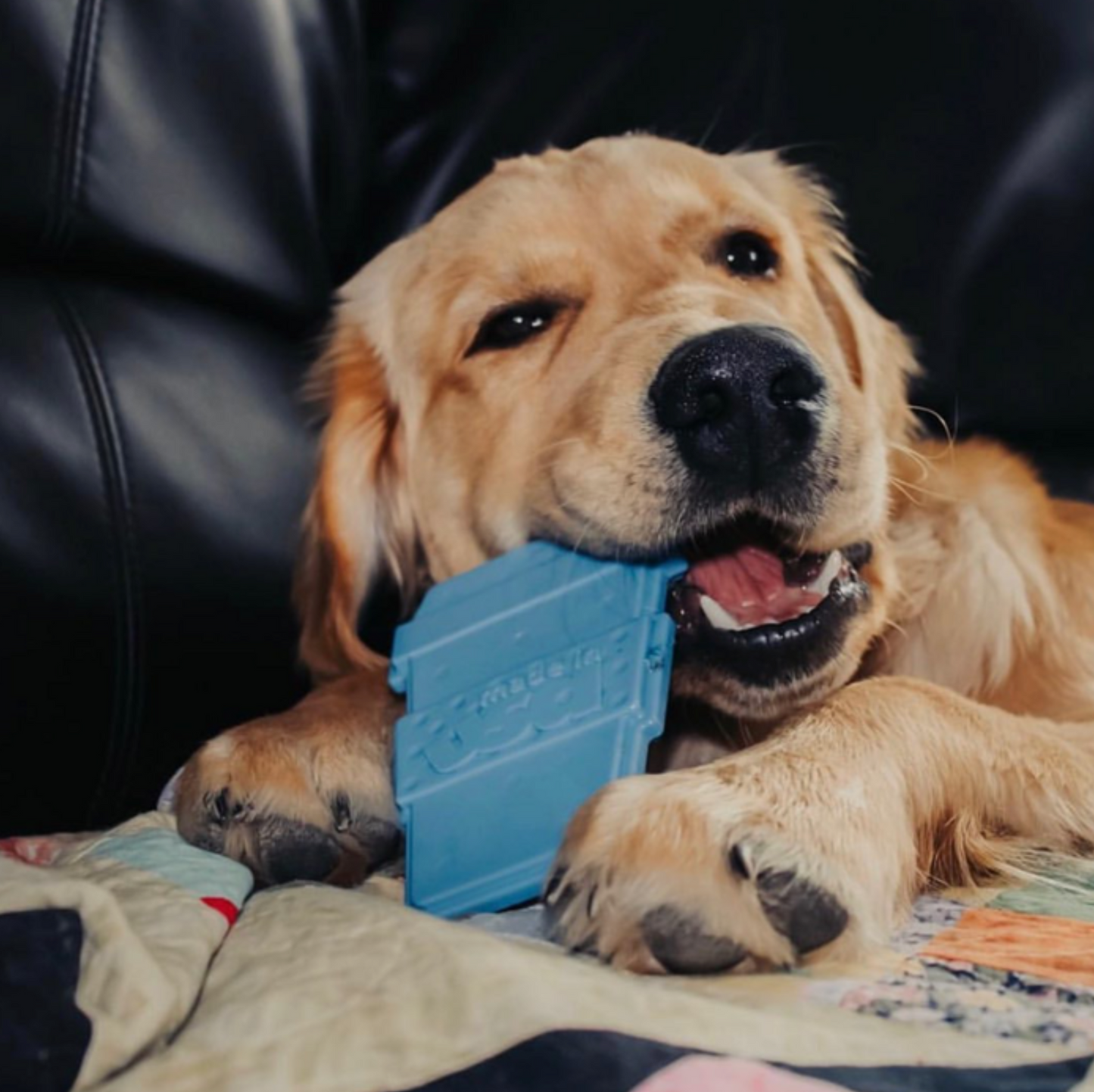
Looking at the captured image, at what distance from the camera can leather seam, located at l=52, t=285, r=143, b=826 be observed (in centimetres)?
173

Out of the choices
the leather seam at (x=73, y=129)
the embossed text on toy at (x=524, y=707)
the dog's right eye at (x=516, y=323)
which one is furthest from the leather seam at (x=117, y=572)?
the embossed text on toy at (x=524, y=707)

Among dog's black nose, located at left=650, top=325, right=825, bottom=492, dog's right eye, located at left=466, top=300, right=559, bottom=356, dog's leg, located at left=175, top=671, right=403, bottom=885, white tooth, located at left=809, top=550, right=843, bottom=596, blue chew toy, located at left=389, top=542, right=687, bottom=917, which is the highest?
dog's black nose, located at left=650, top=325, right=825, bottom=492

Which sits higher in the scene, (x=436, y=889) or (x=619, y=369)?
(x=619, y=369)

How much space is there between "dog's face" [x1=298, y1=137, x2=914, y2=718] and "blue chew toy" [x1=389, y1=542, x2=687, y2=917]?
0.08 meters

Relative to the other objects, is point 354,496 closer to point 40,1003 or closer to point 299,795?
point 299,795

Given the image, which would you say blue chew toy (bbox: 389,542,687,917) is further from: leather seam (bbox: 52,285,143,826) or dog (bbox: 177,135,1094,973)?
leather seam (bbox: 52,285,143,826)

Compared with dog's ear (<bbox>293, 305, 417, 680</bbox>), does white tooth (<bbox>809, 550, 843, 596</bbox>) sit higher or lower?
higher

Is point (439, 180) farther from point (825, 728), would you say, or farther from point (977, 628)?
point (825, 728)

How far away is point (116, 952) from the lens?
84 centimetres

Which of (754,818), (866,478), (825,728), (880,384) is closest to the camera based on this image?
(754,818)

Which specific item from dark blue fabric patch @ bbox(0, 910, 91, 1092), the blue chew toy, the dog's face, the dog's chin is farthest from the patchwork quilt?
the dog's face

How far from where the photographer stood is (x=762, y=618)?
1.42 meters

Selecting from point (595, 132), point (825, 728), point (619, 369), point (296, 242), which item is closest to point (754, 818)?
point (825, 728)

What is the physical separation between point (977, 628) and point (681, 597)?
1.38ft
